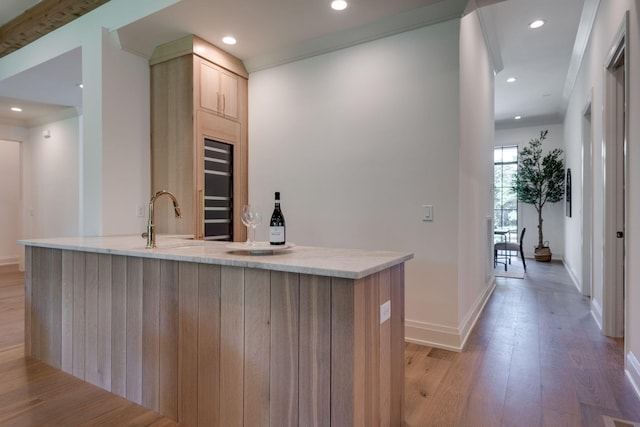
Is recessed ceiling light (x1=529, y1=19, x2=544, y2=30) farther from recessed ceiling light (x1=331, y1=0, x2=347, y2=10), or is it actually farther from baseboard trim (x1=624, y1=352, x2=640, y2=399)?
baseboard trim (x1=624, y1=352, x2=640, y2=399)

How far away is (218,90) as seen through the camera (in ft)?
11.9

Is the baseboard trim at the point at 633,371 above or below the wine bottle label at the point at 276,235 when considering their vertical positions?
below

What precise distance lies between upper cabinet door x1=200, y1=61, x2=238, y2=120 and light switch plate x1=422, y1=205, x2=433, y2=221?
7.39 feet

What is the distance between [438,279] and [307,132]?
1911 mm

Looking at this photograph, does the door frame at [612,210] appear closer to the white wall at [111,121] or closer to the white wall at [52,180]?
the white wall at [111,121]

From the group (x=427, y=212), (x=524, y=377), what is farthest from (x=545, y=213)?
(x=524, y=377)

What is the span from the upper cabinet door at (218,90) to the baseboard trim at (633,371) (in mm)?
3906

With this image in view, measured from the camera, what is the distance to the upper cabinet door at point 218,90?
3.48 meters

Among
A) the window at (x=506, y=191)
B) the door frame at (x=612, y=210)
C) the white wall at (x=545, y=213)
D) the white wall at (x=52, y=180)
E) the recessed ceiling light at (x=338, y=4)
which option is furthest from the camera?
the window at (x=506, y=191)

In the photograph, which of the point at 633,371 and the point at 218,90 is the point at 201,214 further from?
the point at 633,371

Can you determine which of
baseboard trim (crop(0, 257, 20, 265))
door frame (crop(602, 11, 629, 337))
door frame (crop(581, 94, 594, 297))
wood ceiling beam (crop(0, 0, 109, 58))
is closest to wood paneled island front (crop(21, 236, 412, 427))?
wood ceiling beam (crop(0, 0, 109, 58))

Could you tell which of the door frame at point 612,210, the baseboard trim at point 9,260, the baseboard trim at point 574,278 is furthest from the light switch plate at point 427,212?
the baseboard trim at point 9,260

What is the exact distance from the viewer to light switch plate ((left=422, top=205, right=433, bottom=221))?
296 centimetres

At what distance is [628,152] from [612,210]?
38.7 inches
